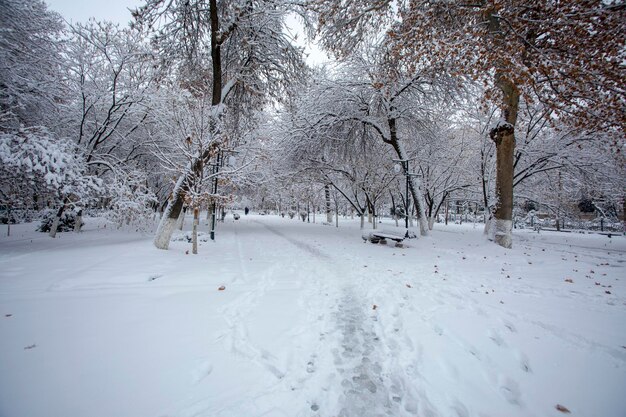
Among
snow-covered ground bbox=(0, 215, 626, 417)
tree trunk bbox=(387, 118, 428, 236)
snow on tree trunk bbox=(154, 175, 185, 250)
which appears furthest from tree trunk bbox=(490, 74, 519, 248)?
snow on tree trunk bbox=(154, 175, 185, 250)

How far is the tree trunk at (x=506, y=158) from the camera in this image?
9.06 metres

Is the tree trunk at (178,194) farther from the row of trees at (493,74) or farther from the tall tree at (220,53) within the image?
the row of trees at (493,74)

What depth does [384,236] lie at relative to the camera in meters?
11.4

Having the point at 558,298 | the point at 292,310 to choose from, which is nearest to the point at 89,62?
the point at 292,310

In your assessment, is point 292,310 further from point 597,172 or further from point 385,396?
point 597,172

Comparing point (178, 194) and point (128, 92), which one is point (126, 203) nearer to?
point (178, 194)

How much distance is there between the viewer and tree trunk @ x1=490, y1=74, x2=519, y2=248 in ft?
29.7

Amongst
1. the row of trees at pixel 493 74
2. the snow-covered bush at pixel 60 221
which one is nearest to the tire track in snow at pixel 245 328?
the row of trees at pixel 493 74

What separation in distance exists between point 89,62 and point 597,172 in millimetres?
23850

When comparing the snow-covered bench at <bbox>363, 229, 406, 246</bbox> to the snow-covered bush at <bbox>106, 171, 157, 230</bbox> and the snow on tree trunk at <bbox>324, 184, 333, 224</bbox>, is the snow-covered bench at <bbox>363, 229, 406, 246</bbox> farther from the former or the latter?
the snow on tree trunk at <bbox>324, 184, 333, 224</bbox>

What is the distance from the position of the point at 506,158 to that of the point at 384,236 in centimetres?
531

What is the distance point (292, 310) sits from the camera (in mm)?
3988

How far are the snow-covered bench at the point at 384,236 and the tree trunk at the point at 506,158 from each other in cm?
356

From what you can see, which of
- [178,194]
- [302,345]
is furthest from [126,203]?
[302,345]
